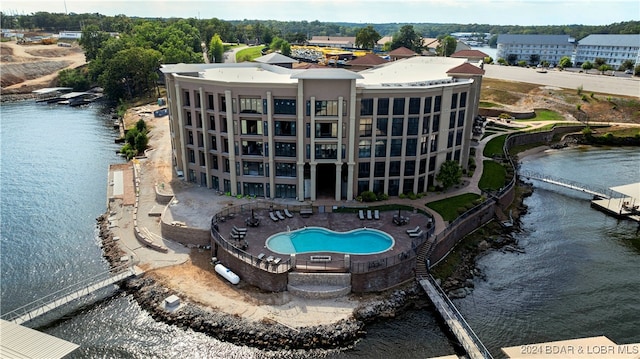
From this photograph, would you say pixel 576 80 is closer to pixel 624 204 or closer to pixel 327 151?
pixel 624 204

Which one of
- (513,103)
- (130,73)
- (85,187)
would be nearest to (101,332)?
(85,187)

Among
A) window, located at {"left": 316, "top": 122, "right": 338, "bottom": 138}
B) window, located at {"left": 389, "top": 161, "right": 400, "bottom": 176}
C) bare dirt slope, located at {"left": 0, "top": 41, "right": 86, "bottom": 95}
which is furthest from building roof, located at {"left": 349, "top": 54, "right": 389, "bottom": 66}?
bare dirt slope, located at {"left": 0, "top": 41, "right": 86, "bottom": 95}

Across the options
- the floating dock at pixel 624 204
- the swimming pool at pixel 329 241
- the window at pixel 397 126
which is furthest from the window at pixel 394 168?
the floating dock at pixel 624 204

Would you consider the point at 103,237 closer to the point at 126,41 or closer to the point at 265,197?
the point at 265,197

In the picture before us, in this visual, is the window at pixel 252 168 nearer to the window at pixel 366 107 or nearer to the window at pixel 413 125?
the window at pixel 366 107

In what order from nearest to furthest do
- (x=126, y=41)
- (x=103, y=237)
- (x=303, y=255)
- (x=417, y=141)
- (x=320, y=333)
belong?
(x=320, y=333) → (x=303, y=255) → (x=103, y=237) → (x=417, y=141) → (x=126, y=41)

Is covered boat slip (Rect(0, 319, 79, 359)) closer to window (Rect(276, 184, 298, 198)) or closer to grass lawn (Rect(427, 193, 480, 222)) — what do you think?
window (Rect(276, 184, 298, 198))

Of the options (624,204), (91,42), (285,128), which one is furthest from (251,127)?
(91,42)
